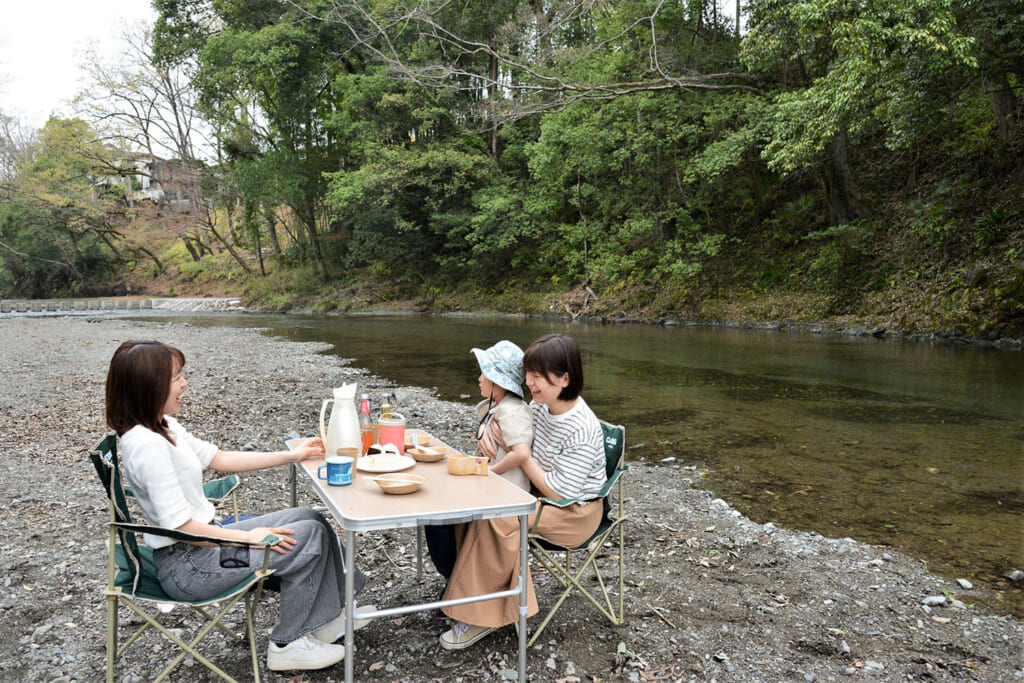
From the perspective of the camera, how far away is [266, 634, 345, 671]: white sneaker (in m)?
2.82

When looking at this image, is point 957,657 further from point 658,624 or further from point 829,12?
point 829,12

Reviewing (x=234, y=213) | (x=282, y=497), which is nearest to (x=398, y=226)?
(x=234, y=213)

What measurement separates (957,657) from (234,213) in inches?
1730

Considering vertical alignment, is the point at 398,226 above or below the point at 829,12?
below

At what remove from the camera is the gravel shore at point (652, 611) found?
296 centimetres

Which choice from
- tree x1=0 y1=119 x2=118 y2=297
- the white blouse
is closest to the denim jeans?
the white blouse

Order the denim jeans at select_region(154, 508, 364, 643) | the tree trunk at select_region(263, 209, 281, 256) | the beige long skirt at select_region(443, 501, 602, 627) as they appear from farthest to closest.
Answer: the tree trunk at select_region(263, 209, 281, 256)
the beige long skirt at select_region(443, 501, 602, 627)
the denim jeans at select_region(154, 508, 364, 643)

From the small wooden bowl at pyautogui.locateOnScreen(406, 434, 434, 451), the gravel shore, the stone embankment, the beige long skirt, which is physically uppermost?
the small wooden bowl at pyautogui.locateOnScreen(406, 434, 434, 451)

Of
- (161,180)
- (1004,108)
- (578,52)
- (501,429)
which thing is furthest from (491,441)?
(161,180)

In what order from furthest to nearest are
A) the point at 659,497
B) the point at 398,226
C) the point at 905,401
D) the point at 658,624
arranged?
the point at 398,226, the point at 905,401, the point at 659,497, the point at 658,624

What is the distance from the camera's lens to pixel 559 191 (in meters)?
28.5

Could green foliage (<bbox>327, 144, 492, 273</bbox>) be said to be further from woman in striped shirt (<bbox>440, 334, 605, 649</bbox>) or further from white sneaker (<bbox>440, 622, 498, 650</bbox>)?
white sneaker (<bbox>440, 622, 498, 650</bbox>)

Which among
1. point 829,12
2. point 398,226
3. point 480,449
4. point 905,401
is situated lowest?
point 905,401

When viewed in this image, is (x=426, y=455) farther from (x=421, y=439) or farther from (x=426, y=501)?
(x=426, y=501)
